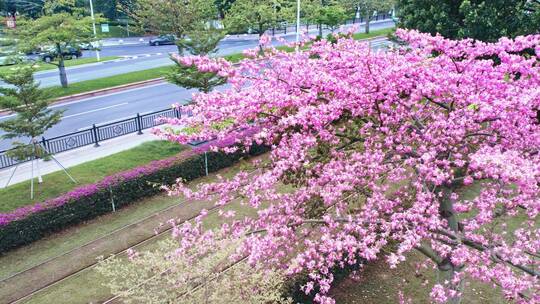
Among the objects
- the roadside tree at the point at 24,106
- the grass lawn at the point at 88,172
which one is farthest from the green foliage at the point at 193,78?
the roadside tree at the point at 24,106

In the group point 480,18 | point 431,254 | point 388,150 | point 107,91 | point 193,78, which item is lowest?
point 107,91

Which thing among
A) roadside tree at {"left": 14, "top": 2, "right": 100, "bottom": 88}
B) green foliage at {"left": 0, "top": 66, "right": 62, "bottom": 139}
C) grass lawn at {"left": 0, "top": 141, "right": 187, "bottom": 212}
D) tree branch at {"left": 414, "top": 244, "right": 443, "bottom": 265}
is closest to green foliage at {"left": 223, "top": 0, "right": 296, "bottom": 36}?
roadside tree at {"left": 14, "top": 2, "right": 100, "bottom": 88}

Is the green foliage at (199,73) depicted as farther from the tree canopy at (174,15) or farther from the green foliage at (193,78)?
the tree canopy at (174,15)

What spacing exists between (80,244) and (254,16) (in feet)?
106

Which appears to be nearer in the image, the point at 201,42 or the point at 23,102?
the point at 23,102

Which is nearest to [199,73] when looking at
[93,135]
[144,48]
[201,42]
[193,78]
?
[193,78]

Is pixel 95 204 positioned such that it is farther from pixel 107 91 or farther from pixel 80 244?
pixel 107 91

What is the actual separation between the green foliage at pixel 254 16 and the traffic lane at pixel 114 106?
9.14 meters

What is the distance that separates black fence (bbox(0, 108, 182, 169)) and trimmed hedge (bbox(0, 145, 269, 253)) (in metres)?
4.20

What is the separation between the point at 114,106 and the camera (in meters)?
32.0

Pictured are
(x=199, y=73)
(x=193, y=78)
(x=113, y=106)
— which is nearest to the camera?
(x=199, y=73)

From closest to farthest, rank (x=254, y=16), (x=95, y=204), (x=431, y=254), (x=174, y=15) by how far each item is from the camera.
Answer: (x=431, y=254) < (x=95, y=204) < (x=174, y=15) < (x=254, y=16)

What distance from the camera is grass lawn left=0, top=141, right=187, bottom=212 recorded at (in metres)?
17.9

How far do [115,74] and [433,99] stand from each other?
36.8 m
